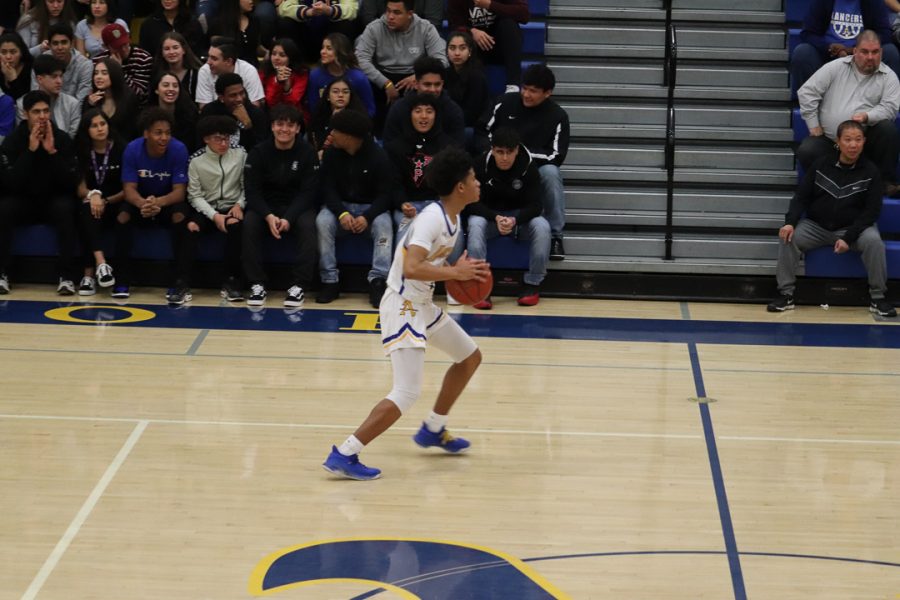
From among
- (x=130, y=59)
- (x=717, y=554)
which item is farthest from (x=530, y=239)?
(x=717, y=554)

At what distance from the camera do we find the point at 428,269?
20.4ft

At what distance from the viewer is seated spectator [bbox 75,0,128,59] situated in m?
11.8

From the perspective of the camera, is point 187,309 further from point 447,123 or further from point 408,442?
point 408,442

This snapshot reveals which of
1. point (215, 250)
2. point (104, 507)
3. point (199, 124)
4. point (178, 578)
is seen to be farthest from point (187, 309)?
point (178, 578)

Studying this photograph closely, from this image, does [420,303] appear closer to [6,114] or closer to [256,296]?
[256,296]

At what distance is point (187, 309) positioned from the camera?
1020 centimetres

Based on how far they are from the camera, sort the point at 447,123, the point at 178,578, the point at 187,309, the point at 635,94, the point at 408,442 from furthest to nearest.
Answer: the point at 635,94 < the point at 447,123 < the point at 187,309 < the point at 408,442 < the point at 178,578

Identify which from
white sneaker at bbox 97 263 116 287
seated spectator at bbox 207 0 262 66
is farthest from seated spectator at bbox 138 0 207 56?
white sneaker at bbox 97 263 116 287

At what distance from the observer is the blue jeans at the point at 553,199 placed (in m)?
10.8

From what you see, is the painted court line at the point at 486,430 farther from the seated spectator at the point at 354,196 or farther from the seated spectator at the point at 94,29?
the seated spectator at the point at 94,29

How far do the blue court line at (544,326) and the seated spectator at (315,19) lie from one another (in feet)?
10.3

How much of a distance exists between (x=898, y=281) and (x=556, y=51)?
13.4 feet

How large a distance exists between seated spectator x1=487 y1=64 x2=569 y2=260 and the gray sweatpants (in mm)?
1750

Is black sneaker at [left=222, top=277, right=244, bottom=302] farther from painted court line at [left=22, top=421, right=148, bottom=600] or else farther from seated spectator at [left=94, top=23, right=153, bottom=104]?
painted court line at [left=22, top=421, right=148, bottom=600]
